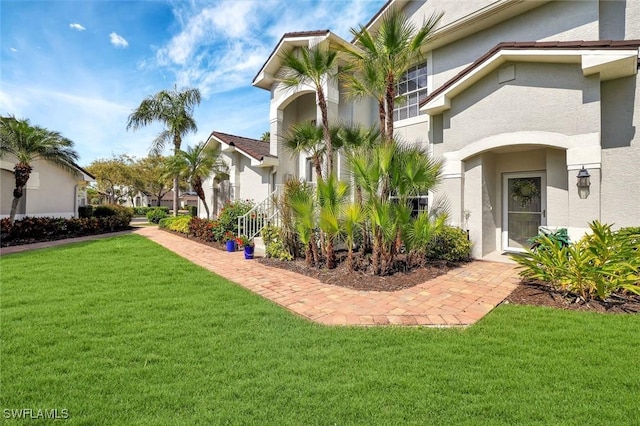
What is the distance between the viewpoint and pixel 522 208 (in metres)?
10.2

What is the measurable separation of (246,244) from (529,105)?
35.0ft

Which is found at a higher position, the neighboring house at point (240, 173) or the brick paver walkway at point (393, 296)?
the neighboring house at point (240, 173)

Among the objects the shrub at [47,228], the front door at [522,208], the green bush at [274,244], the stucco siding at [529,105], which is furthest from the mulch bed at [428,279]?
the shrub at [47,228]

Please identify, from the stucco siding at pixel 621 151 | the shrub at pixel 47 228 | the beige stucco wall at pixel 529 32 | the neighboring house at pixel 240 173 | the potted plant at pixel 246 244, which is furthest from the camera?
the neighboring house at pixel 240 173

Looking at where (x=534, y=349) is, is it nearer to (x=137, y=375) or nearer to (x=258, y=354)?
(x=258, y=354)

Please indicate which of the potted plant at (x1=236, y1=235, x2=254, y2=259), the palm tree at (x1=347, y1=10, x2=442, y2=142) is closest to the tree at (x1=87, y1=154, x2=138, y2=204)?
the potted plant at (x1=236, y1=235, x2=254, y2=259)

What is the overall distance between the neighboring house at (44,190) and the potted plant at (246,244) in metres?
15.0

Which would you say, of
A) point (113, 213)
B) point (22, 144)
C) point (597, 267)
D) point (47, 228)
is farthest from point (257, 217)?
point (113, 213)

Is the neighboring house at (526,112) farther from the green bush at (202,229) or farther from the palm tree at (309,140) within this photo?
the green bush at (202,229)

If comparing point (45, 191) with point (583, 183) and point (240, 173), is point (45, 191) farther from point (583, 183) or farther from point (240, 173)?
point (583, 183)

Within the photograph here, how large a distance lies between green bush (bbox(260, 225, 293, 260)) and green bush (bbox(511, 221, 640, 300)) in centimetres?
706

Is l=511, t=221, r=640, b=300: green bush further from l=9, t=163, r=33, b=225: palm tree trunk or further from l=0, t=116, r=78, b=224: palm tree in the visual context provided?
l=9, t=163, r=33, b=225: palm tree trunk

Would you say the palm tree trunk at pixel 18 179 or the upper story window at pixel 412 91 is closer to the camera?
the upper story window at pixel 412 91

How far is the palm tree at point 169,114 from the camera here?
985 inches
